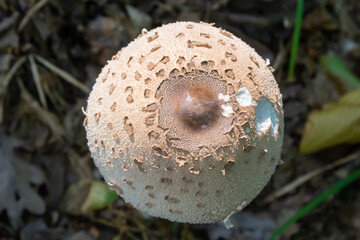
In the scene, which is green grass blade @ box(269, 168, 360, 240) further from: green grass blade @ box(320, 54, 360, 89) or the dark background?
green grass blade @ box(320, 54, 360, 89)

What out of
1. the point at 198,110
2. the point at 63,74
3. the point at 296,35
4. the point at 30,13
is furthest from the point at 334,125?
the point at 30,13

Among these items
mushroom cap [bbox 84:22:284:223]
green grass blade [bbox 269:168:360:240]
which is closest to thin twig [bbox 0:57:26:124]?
mushroom cap [bbox 84:22:284:223]

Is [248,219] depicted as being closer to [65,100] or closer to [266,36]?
[266,36]

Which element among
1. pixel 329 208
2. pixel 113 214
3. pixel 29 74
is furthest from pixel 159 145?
pixel 329 208

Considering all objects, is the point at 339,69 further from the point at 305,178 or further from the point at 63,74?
the point at 63,74

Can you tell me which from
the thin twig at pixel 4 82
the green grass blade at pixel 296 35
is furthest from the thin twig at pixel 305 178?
the thin twig at pixel 4 82

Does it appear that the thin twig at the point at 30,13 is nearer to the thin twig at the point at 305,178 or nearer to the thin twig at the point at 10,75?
the thin twig at the point at 10,75

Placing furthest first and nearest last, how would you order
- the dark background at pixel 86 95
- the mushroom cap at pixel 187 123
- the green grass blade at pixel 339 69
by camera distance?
1. the green grass blade at pixel 339 69
2. the dark background at pixel 86 95
3. the mushroom cap at pixel 187 123
